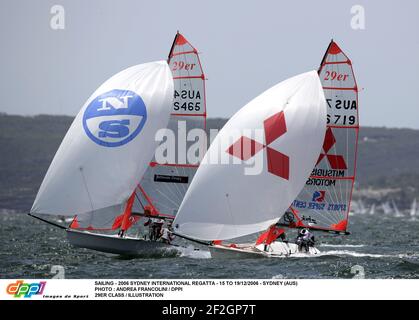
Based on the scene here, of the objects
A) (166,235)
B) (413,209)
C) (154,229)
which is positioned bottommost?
(413,209)

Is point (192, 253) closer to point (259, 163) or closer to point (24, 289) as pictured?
point (259, 163)

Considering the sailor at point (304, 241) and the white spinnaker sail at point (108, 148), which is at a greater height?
the white spinnaker sail at point (108, 148)

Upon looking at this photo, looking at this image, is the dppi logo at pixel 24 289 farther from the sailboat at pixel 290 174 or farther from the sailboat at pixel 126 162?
the sailboat at pixel 126 162

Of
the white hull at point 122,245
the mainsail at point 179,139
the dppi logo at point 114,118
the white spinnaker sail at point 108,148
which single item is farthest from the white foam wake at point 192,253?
the dppi logo at point 114,118

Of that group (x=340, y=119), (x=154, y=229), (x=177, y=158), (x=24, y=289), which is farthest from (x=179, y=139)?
(x=24, y=289)

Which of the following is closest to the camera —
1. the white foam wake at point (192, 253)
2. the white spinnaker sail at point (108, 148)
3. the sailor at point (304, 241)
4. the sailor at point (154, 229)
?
the white spinnaker sail at point (108, 148)

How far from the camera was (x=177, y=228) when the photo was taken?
21359 millimetres

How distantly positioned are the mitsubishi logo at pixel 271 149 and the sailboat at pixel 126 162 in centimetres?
289

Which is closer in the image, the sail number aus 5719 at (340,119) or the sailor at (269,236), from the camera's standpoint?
the sailor at (269,236)

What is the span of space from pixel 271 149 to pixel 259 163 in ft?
1.53

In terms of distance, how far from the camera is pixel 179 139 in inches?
954

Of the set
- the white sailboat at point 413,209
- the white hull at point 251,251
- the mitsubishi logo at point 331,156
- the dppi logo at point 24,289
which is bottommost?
the white sailboat at point 413,209

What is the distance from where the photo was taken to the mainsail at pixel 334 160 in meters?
23.2

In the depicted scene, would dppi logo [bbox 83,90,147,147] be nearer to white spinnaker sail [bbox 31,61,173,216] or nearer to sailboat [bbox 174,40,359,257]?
white spinnaker sail [bbox 31,61,173,216]
